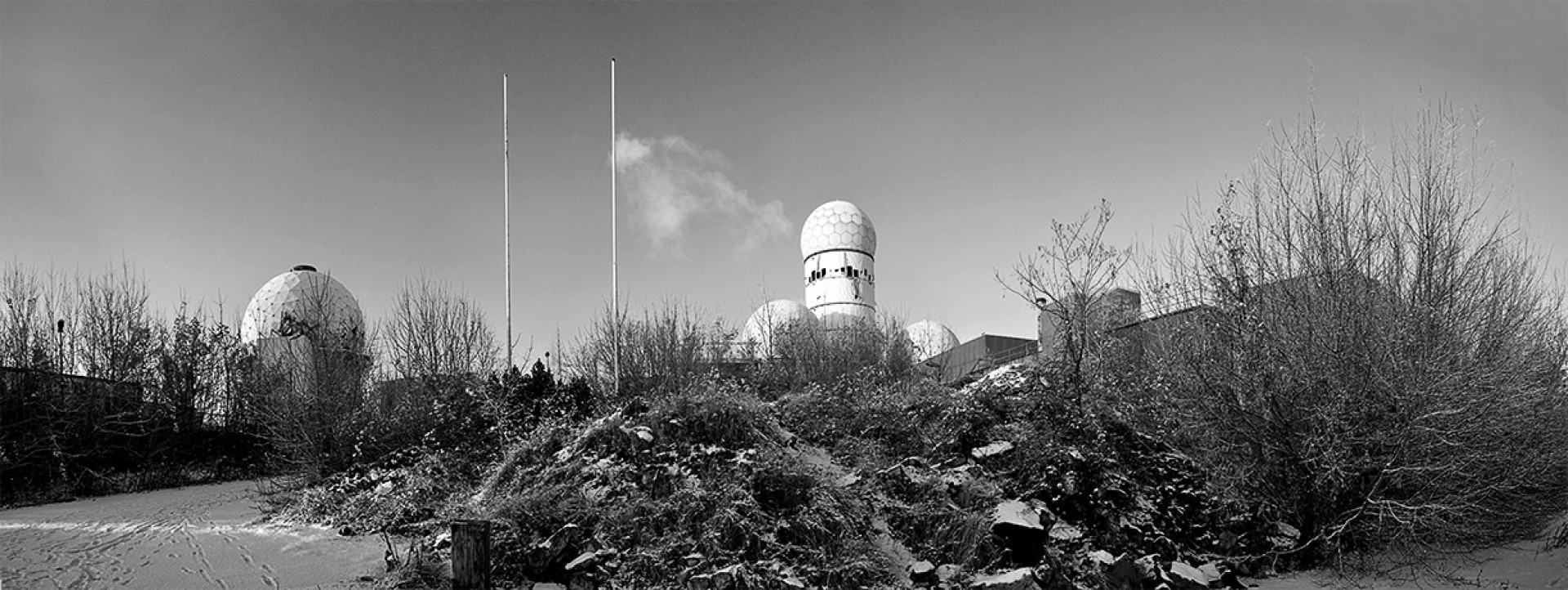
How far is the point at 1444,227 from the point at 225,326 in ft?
75.7

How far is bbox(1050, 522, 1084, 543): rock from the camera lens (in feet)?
29.3

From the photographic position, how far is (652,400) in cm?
1078

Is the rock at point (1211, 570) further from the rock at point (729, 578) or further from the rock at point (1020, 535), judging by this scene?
the rock at point (729, 578)

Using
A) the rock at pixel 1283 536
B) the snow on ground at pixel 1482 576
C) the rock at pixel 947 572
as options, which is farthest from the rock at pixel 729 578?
the rock at pixel 1283 536

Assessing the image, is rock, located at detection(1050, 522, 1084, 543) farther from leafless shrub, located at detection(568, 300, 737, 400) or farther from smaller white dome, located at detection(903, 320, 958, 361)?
smaller white dome, located at detection(903, 320, 958, 361)

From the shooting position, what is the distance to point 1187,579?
27.0ft

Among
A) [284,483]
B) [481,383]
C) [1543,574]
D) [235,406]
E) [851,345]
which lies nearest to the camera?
[1543,574]

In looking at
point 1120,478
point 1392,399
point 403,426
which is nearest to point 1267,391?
point 1392,399

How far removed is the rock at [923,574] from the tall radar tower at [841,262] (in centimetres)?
2372

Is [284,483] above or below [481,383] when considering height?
below

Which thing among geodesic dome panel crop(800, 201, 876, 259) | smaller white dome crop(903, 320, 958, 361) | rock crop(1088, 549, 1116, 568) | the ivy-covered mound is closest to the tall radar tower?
geodesic dome panel crop(800, 201, 876, 259)

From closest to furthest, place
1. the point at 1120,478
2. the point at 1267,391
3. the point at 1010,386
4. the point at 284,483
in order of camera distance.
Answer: the point at 1267,391, the point at 1120,478, the point at 1010,386, the point at 284,483

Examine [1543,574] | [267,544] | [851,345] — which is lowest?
[1543,574]

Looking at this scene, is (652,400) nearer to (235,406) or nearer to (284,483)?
(284,483)
